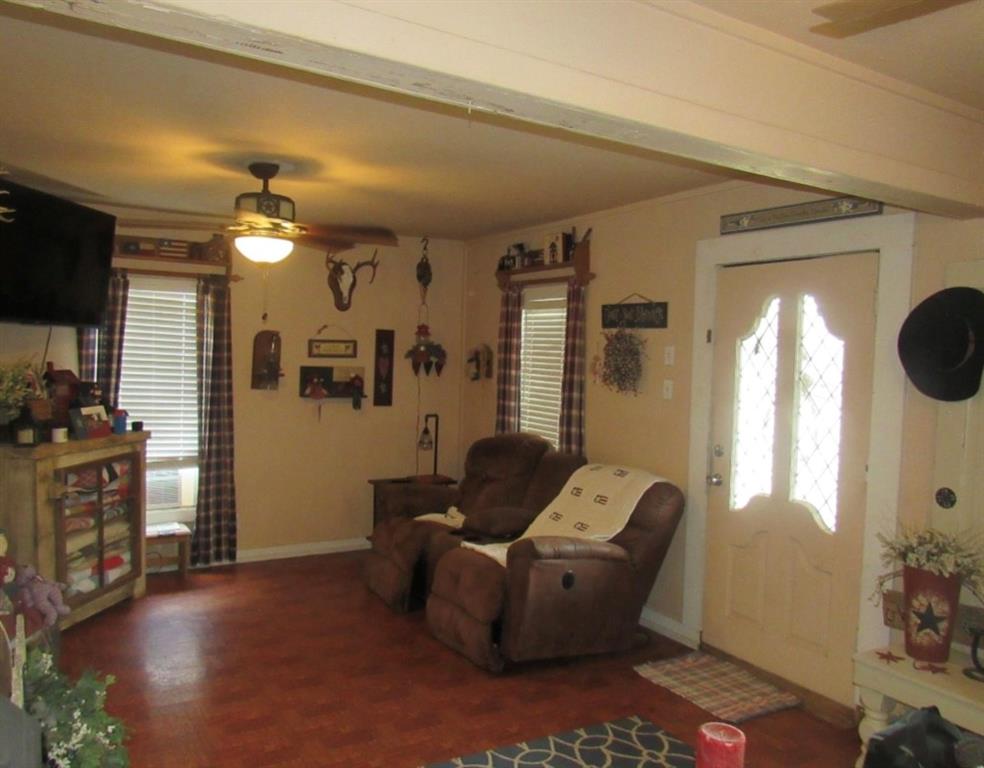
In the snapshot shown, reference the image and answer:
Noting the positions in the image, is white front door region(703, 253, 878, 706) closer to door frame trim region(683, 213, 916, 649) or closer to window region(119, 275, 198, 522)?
door frame trim region(683, 213, 916, 649)

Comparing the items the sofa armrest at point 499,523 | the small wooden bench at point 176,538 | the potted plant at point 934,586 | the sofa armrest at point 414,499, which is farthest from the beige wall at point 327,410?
the potted plant at point 934,586

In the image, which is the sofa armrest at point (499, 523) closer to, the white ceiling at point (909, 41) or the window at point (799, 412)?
the window at point (799, 412)

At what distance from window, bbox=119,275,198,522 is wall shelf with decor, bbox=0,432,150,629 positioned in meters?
0.55

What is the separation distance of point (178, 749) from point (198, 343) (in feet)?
9.93

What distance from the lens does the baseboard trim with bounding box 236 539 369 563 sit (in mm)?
5668

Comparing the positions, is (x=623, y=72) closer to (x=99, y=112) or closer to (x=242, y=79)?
(x=242, y=79)

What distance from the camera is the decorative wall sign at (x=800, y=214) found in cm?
332

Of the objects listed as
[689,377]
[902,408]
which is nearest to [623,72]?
[902,408]

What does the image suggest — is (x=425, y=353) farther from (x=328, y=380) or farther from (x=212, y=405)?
(x=212, y=405)

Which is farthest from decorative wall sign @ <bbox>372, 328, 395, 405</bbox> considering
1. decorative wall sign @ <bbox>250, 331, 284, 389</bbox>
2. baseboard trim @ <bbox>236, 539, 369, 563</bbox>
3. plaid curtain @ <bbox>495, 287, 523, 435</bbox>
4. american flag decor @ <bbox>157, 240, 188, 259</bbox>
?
american flag decor @ <bbox>157, 240, 188, 259</bbox>

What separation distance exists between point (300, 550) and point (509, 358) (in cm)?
212

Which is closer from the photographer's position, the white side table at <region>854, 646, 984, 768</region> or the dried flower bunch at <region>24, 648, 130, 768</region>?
the dried flower bunch at <region>24, 648, 130, 768</region>

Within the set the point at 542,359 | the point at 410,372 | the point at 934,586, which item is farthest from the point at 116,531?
the point at 934,586

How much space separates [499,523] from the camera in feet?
14.4
